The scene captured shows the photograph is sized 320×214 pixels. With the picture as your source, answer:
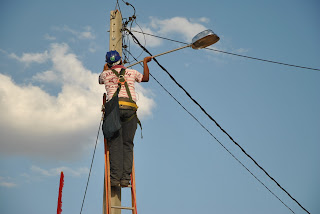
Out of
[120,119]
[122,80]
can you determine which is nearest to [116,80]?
[122,80]

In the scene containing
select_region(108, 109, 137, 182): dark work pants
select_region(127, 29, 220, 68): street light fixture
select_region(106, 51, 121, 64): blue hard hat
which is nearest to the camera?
select_region(108, 109, 137, 182): dark work pants

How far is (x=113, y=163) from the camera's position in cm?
641

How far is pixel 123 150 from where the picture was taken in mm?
6594

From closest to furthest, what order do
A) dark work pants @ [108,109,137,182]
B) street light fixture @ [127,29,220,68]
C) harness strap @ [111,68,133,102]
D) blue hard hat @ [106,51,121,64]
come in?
dark work pants @ [108,109,137,182] < harness strap @ [111,68,133,102] < blue hard hat @ [106,51,121,64] < street light fixture @ [127,29,220,68]

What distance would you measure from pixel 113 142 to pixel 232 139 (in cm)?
377

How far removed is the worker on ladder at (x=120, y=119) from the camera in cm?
638

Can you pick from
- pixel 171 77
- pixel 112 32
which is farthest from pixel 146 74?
pixel 171 77

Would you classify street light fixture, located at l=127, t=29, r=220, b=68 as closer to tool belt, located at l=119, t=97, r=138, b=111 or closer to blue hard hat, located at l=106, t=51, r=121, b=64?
blue hard hat, located at l=106, t=51, r=121, b=64

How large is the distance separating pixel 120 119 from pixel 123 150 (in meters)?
0.53

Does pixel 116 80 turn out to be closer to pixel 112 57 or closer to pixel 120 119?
pixel 112 57

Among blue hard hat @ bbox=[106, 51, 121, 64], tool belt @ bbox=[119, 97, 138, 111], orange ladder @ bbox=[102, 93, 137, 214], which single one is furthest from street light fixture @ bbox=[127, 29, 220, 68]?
orange ladder @ bbox=[102, 93, 137, 214]

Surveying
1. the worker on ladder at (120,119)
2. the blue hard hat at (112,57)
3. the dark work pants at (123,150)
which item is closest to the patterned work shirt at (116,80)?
the worker on ladder at (120,119)

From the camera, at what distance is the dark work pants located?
641 centimetres

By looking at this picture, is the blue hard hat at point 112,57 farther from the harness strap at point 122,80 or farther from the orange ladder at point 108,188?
the orange ladder at point 108,188
